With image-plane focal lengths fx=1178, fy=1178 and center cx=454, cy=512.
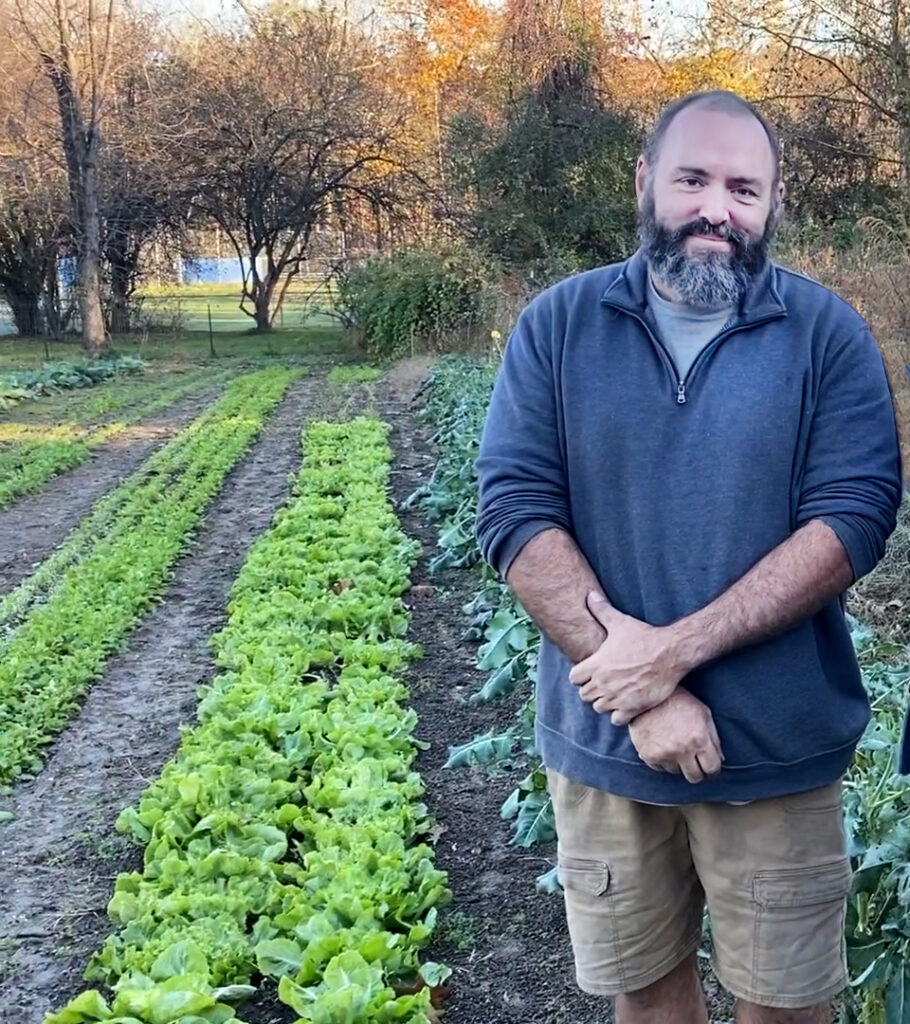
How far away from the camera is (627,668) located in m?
2.07

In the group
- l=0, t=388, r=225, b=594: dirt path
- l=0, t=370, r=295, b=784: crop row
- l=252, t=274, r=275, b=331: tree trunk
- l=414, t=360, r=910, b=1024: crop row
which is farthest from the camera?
l=252, t=274, r=275, b=331: tree trunk

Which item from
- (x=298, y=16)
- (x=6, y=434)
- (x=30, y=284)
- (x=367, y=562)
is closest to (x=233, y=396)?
(x=6, y=434)

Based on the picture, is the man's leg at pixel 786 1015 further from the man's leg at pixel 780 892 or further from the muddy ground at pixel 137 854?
the muddy ground at pixel 137 854

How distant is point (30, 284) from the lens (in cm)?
2381

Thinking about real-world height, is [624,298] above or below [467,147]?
below

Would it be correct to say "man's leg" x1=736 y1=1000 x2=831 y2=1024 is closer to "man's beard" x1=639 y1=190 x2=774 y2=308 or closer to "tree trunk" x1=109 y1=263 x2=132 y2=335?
"man's beard" x1=639 y1=190 x2=774 y2=308

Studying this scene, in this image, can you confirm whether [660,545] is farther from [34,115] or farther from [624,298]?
[34,115]

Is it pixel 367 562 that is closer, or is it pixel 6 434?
pixel 367 562

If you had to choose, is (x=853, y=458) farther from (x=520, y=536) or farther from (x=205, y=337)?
(x=205, y=337)

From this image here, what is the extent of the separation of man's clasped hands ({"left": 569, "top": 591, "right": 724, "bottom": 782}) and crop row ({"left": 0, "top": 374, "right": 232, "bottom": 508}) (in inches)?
315

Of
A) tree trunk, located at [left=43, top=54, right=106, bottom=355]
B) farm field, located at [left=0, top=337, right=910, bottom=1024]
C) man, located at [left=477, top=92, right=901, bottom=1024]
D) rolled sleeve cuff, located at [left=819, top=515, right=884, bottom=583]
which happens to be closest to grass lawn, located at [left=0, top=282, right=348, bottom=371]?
tree trunk, located at [left=43, top=54, right=106, bottom=355]

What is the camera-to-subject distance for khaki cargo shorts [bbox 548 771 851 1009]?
2145 millimetres

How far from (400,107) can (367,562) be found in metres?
A: 18.3

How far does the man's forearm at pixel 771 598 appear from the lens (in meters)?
2.04
